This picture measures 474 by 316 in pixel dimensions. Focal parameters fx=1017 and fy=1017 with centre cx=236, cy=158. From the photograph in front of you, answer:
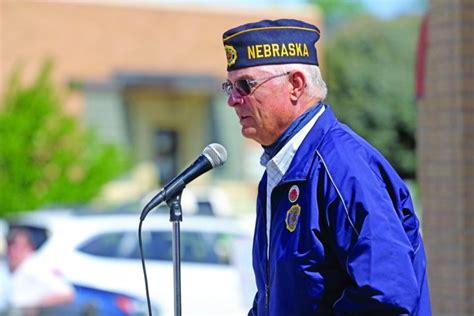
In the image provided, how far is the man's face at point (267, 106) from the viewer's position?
128 inches

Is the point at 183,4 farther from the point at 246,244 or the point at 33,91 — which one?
the point at 246,244

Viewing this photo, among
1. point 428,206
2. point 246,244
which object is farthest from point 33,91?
point 428,206

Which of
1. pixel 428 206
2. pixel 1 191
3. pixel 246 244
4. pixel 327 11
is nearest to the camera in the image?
pixel 428 206

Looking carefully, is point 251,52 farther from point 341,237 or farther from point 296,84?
point 341,237

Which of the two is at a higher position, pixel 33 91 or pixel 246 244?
pixel 33 91

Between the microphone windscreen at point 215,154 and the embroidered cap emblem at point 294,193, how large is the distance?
0.40m

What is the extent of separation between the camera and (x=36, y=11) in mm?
30750

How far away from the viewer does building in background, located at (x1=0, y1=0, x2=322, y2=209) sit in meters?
30.9

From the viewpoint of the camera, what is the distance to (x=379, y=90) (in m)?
38.0

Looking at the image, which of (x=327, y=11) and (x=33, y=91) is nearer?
(x=33, y=91)

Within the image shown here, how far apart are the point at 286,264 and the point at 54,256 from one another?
25.3 feet

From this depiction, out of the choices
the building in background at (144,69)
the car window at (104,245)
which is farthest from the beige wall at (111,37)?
the car window at (104,245)

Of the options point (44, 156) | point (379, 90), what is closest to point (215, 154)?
point (44, 156)

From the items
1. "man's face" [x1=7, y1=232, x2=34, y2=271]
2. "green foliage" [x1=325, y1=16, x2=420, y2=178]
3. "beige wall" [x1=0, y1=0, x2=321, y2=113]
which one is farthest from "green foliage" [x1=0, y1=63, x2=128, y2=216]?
"green foliage" [x1=325, y1=16, x2=420, y2=178]
